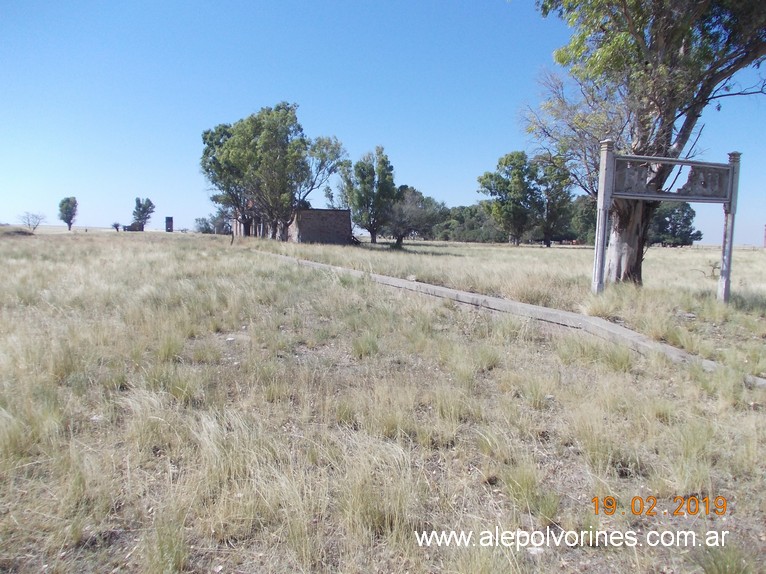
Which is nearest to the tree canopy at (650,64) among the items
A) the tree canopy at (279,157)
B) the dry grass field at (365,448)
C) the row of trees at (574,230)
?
the dry grass field at (365,448)

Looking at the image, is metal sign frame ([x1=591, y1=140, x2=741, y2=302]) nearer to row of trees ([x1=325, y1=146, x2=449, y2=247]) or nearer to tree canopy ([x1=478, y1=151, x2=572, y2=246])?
row of trees ([x1=325, y1=146, x2=449, y2=247])

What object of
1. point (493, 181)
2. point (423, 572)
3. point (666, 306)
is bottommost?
point (423, 572)

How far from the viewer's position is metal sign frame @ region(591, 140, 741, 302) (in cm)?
838

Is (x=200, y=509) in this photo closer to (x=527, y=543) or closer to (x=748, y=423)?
(x=527, y=543)

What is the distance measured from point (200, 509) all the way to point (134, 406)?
1.69 metres

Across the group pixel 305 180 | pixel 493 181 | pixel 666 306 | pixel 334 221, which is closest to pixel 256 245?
pixel 305 180

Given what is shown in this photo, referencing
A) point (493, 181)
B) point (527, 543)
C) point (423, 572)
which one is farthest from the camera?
point (493, 181)

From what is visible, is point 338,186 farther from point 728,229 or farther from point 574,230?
point 574,230

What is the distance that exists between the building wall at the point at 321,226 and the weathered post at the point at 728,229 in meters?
36.2

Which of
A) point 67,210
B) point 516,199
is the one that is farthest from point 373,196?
point 67,210

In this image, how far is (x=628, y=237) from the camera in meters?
9.91

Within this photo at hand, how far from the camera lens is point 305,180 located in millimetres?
38469

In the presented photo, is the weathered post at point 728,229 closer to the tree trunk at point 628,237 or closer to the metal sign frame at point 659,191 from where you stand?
the metal sign frame at point 659,191

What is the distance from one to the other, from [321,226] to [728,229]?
3680cm
